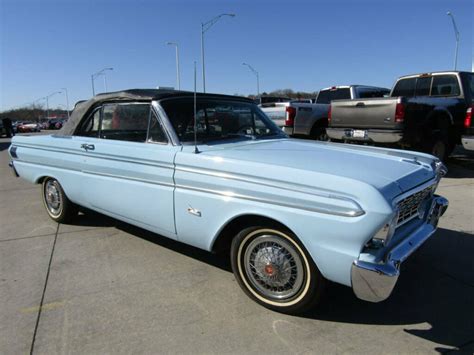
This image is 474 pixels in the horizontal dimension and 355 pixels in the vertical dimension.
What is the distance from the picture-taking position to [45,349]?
251 centimetres

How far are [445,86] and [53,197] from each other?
8.27m

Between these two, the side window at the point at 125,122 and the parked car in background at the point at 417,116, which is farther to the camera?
the parked car in background at the point at 417,116

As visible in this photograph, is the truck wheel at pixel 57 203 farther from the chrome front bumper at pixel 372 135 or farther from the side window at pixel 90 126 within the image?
the chrome front bumper at pixel 372 135

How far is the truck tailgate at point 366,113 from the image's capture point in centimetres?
727

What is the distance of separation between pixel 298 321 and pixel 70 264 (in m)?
2.34

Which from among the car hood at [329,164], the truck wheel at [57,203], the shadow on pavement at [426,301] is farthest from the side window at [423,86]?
the truck wheel at [57,203]

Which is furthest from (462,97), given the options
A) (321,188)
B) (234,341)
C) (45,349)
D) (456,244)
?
(45,349)

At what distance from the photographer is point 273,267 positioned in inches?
113

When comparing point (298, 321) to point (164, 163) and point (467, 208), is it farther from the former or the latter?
point (467, 208)

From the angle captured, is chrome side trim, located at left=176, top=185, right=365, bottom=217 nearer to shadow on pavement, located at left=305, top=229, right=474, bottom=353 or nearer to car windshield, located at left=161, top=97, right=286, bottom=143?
car windshield, located at left=161, top=97, right=286, bottom=143

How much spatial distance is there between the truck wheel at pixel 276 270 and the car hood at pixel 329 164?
47 cm

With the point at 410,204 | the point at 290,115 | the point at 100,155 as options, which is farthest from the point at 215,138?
the point at 290,115

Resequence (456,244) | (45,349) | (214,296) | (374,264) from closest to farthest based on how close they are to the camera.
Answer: (374,264)
(45,349)
(214,296)
(456,244)

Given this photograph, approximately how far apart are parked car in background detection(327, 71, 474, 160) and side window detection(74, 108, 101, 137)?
5.33 metres
